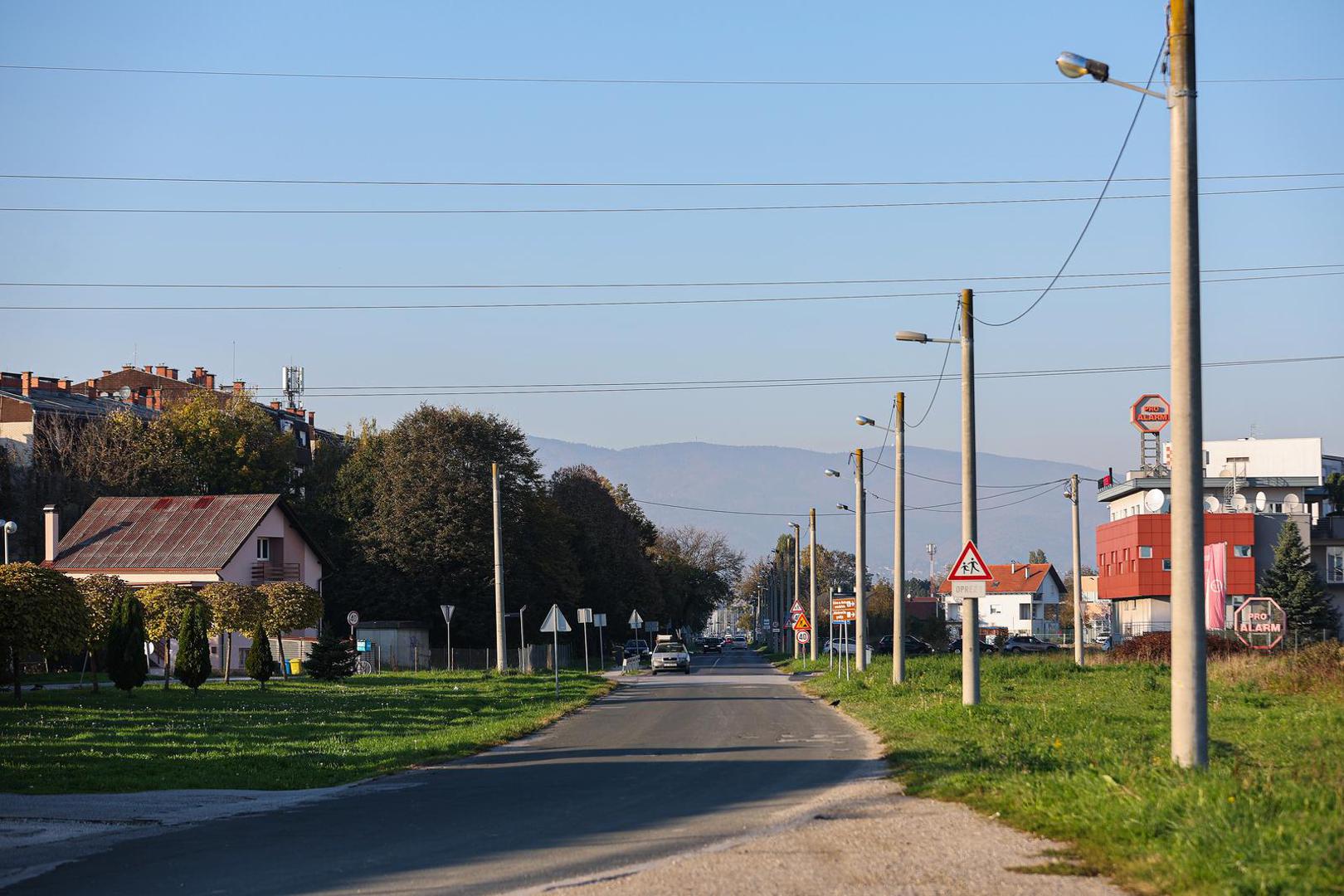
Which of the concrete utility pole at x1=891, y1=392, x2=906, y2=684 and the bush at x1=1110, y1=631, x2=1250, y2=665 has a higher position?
the concrete utility pole at x1=891, y1=392, x2=906, y2=684

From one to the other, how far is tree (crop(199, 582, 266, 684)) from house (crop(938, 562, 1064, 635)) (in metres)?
112

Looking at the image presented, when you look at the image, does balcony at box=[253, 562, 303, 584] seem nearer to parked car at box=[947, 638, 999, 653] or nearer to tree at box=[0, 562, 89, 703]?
tree at box=[0, 562, 89, 703]

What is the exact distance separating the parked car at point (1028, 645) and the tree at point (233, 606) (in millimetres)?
58367

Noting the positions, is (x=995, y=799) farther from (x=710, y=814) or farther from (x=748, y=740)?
(x=748, y=740)

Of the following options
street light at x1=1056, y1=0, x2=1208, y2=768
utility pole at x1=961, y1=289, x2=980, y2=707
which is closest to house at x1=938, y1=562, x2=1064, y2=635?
utility pole at x1=961, y1=289, x2=980, y2=707

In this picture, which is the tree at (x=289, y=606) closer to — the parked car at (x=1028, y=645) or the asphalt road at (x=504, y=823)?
the asphalt road at (x=504, y=823)

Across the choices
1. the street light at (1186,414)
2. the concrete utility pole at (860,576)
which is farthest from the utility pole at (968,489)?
the concrete utility pole at (860,576)

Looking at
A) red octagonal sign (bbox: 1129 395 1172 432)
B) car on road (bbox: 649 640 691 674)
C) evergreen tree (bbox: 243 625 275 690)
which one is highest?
red octagonal sign (bbox: 1129 395 1172 432)

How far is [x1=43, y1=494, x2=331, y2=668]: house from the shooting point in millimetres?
58781

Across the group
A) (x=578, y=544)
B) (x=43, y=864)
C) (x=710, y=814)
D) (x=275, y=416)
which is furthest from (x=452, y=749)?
(x=275, y=416)

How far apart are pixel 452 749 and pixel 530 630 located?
55.8m

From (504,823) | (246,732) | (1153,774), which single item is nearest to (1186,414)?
(1153,774)

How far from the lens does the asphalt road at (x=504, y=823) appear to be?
34.6ft

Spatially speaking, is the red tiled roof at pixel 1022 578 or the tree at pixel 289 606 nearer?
the tree at pixel 289 606
